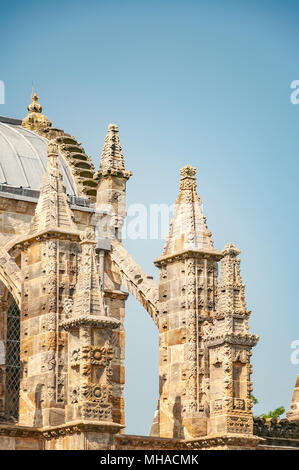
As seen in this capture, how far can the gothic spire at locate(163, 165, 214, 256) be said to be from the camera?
1911 inches

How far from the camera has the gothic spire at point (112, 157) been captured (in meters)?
52.1

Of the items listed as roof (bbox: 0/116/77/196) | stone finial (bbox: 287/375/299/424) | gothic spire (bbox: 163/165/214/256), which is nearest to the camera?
gothic spire (bbox: 163/165/214/256)

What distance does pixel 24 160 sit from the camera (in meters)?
53.8

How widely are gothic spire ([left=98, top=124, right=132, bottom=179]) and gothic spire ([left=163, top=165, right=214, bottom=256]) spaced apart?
117 inches

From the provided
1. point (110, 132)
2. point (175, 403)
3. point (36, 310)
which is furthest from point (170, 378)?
point (110, 132)

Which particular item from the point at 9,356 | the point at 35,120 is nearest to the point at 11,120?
the point at 35,120

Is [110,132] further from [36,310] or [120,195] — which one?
[36,310]

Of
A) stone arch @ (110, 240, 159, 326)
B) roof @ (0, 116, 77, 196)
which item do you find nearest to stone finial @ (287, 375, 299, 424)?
stone arch @ (110, 240, 159, 326)

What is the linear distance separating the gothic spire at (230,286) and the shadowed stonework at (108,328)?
4 cm

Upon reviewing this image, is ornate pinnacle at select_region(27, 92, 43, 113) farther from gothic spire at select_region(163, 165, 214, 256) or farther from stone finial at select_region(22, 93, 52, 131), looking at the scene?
gothic spire at select_region(163, 165, 214, 256)

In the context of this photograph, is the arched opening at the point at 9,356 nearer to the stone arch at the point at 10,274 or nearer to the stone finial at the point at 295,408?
the stone arch at the point at 10,274

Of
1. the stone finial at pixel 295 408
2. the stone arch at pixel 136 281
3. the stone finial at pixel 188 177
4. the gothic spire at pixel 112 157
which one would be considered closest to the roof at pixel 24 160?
the gothic spire at pixel 112 157

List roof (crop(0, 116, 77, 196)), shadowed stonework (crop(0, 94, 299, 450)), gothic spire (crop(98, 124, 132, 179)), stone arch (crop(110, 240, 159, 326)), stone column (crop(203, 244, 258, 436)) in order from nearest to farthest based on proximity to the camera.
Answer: shadowed stonework (crop(0, 94, 299, 450)), stone column (crop(203, 244, 258, 436)), stone arch (crop(110, 240, 159, 326)), gothic spire (crop(98, 124, 132, 179)), roof (crop(0, 116, 77, 196))

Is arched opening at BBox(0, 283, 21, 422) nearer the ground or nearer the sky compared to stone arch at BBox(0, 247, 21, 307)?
nearer the ground
